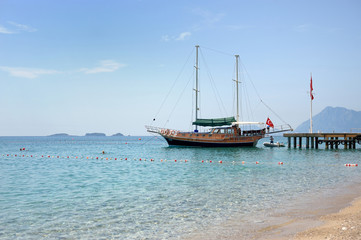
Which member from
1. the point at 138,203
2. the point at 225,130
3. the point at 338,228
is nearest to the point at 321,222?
the point at 338,228

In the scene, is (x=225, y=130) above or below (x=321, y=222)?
above

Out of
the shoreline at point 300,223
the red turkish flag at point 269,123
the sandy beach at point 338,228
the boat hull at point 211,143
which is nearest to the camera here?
the sandy beach at point 338,228

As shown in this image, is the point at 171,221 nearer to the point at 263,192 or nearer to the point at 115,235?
the point at 115,235

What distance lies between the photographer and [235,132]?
2249 inches

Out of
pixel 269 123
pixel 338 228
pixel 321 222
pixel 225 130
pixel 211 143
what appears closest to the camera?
pixel 338 228

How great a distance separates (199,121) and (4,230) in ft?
159

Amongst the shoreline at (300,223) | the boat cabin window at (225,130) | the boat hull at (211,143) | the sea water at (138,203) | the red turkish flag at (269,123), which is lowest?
the sea water at (138,203)

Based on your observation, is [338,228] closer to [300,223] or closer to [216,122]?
[300,223]

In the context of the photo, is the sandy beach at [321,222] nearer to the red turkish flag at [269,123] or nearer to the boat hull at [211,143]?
the red turkish flag at [269,123]

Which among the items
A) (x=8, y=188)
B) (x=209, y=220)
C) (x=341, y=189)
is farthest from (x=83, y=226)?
(x=341, y=189)

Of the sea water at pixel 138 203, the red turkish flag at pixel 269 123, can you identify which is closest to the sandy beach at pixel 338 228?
the sea water at pixel 138 203

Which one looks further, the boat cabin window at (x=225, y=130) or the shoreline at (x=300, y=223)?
the boat cabin window at (x=225, y=130)

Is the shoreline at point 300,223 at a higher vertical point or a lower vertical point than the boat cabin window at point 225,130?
lower

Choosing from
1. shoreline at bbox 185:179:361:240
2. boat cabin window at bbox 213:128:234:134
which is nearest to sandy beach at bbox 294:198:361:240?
shoreline at bbox 185:179:361:240
